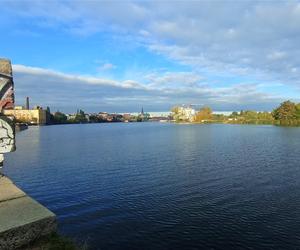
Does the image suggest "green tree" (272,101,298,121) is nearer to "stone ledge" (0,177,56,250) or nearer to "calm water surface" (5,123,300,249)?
"calm water surface" (5,123,300,249)

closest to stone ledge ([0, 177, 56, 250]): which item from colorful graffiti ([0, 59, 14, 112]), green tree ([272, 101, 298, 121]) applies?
colorful graffiti ([0, 59, 14, 112])

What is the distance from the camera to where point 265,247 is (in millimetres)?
17188

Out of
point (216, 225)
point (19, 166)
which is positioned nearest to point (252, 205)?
point (216, 225)

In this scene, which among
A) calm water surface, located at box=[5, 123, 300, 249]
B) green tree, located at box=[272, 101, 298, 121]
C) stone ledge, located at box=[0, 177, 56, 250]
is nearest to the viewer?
stone ledge, located at box=[0, 177, 56, 250]

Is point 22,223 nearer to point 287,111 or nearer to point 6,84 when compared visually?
point 6,84

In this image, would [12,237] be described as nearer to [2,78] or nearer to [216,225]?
[2,78]

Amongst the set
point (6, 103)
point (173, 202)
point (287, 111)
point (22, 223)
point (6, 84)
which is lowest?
point (173, 202)

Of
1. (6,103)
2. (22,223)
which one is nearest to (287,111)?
(6,103)

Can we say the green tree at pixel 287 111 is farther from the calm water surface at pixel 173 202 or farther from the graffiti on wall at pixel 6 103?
the graffiti on wall at pixel 6 103

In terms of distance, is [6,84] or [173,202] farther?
[173,202]

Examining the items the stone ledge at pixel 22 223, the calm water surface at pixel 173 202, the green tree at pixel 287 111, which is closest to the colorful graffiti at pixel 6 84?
the stone ledge at pixel 22 223

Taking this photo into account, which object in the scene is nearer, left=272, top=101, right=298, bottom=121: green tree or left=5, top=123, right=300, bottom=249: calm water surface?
left=5, top=123, right=300, bottom=249: calm water surface

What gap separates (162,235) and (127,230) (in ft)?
7.34

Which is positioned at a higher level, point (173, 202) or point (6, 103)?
point (6, 103)
